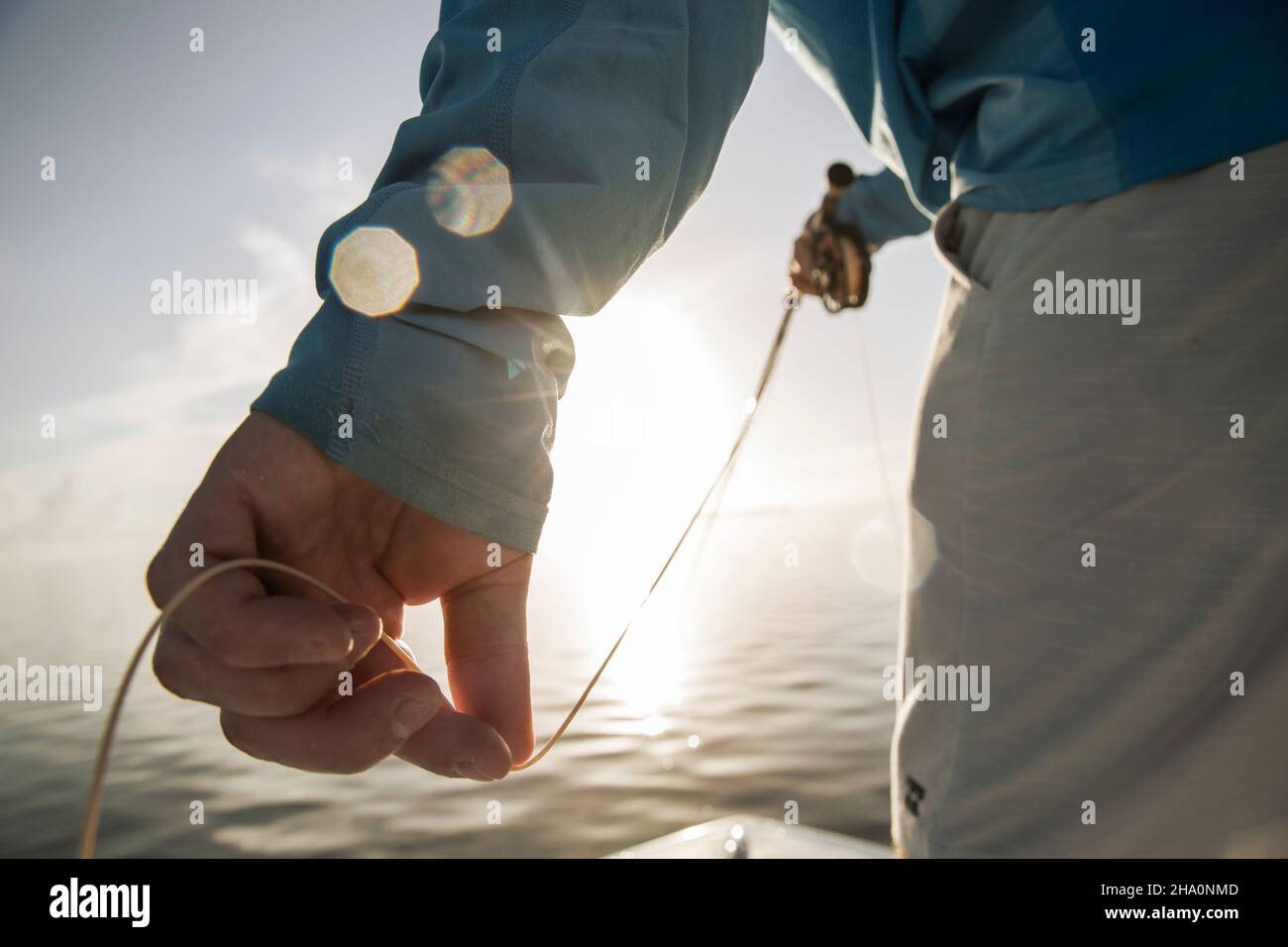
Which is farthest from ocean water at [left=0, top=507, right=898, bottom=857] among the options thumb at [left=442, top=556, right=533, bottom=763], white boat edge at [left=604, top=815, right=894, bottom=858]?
thumb at [left=442, top=556, right=533, bottom=763]

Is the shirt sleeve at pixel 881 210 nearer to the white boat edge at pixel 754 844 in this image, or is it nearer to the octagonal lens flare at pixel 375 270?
the octagonal lens flare at pixel 375 270

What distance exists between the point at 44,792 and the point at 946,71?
832 centimetres

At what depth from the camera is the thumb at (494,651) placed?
0.94 meters

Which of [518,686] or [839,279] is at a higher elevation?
[839,279]

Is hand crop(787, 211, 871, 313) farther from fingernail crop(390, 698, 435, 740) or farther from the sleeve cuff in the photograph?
fingernail crop(390, 698, 435, 740)

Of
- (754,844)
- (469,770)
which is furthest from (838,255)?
(754,844)

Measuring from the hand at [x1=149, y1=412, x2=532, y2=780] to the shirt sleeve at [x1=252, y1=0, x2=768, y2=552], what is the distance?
0.25 ft

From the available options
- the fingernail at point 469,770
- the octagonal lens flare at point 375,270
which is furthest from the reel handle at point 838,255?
the fingernail at point 469,770

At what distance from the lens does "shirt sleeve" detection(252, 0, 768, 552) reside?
2.69ft

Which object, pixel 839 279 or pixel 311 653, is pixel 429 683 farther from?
pixel 839 279

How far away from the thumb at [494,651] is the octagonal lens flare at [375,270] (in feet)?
1.35

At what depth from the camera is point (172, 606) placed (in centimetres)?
63

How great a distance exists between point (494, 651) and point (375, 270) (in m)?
0.54
